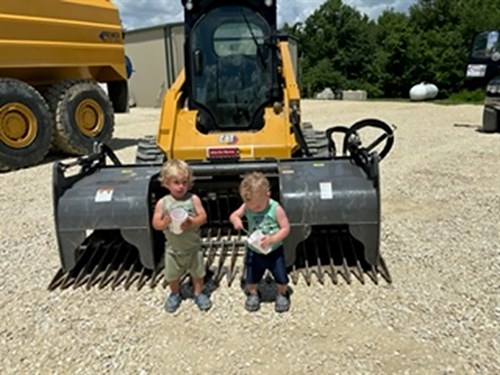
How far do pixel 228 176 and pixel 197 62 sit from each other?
1628 millimetres

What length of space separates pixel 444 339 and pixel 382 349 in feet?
1.34

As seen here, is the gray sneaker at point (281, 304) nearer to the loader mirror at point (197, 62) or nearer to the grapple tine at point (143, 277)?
the grapple tine at point (143, 277)

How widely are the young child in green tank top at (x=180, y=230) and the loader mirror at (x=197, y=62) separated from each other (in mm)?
2238

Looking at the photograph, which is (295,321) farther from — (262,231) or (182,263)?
(182,263)

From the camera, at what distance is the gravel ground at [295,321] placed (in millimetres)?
2875

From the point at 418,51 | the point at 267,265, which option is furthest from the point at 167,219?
the point at 418,51

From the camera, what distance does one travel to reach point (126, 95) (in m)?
11.1

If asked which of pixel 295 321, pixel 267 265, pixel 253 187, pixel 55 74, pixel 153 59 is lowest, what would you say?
pixel 295 321

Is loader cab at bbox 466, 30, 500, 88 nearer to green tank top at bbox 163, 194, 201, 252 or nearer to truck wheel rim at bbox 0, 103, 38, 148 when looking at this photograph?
truck wheel rim at bbox 0, 103, 38, 148

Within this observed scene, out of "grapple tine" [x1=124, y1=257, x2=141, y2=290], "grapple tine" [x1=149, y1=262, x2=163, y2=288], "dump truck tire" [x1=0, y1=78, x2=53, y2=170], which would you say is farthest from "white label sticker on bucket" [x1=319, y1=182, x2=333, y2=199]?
"dump truck tire" [x1=0, y1=78, x2=53, y2=170]

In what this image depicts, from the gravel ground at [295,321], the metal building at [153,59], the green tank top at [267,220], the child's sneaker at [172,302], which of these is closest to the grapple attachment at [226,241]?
the gravel ground at [295,321]

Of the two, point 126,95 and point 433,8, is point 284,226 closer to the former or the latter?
point 126,95

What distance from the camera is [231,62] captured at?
17.8 feet

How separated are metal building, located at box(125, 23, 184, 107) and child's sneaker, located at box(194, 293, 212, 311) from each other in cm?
1923
